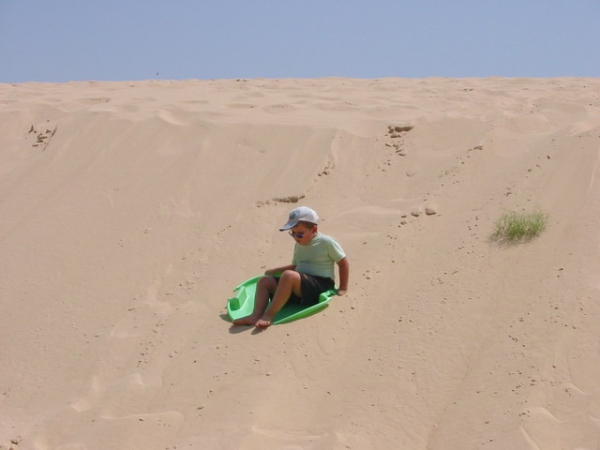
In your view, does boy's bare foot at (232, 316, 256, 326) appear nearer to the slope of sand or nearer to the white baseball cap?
the slope of sand

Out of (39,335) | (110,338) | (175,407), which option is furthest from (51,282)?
(175,407)

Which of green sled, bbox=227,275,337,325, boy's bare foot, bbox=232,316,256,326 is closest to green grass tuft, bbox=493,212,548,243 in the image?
green sled, bbox=227,275,337,325

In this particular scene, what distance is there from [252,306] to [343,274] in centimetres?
57

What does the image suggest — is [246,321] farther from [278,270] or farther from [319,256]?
[319,256]

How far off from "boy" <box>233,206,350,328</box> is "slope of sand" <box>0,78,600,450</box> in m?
0.14

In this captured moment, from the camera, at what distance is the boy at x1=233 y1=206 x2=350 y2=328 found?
4.28 meters

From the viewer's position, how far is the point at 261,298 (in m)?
4.36

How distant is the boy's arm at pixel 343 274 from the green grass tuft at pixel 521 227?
0.88m

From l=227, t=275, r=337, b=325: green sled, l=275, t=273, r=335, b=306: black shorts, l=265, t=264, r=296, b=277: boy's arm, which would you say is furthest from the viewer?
l=265, t=264, r=296, b=277: boy's arm

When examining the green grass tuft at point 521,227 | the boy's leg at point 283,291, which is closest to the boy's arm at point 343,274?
the boy's leg at point 283,291

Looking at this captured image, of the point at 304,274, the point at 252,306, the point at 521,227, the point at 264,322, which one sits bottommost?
the point at 264,322

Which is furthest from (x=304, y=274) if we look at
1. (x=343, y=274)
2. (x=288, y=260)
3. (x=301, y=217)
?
(x=288, y=260)

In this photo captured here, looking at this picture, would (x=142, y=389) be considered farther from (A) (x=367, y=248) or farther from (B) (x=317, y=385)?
(A) (x=367, y=248)

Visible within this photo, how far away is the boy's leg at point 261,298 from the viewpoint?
14.0 feet
